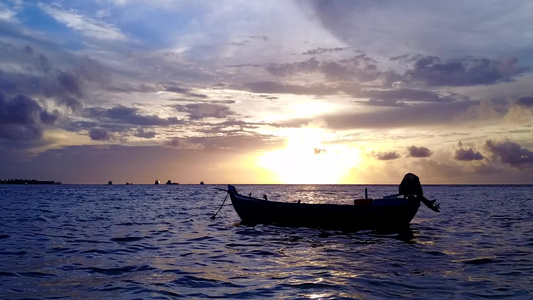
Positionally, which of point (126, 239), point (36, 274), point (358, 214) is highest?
point (358, 214)

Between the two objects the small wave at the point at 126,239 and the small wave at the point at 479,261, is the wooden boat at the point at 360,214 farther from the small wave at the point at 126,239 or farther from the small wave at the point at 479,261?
the small wave at the point at 126,239

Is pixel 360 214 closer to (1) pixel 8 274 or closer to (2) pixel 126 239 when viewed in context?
(2) pixel 126 239

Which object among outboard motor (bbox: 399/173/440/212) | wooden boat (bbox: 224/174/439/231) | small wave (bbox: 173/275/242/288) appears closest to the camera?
small wave (bbox: 173/275/242/288)

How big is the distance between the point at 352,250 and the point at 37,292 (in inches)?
531

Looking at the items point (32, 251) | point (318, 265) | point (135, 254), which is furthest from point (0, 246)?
point (318, 265)

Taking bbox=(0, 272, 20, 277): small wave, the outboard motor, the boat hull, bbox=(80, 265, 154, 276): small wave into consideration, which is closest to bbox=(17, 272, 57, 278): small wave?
bbox=(0, 272, 20, 277): small wave

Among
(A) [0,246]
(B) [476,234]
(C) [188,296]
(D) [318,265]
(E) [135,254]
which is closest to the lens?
(C) [188,296]

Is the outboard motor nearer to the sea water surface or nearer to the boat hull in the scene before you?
the boat hull

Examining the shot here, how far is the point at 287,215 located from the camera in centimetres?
2956

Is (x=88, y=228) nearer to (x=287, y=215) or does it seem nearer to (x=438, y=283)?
(x=287, y=215)

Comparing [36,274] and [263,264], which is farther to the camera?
[263,264]

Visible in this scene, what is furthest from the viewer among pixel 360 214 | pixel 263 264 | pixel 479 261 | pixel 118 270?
pixel 360 214

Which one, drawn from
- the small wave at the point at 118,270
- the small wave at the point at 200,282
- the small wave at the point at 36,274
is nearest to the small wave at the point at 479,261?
the small wave at the point at 200,282

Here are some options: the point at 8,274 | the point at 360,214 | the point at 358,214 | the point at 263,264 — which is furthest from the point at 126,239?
the point at 360,214
